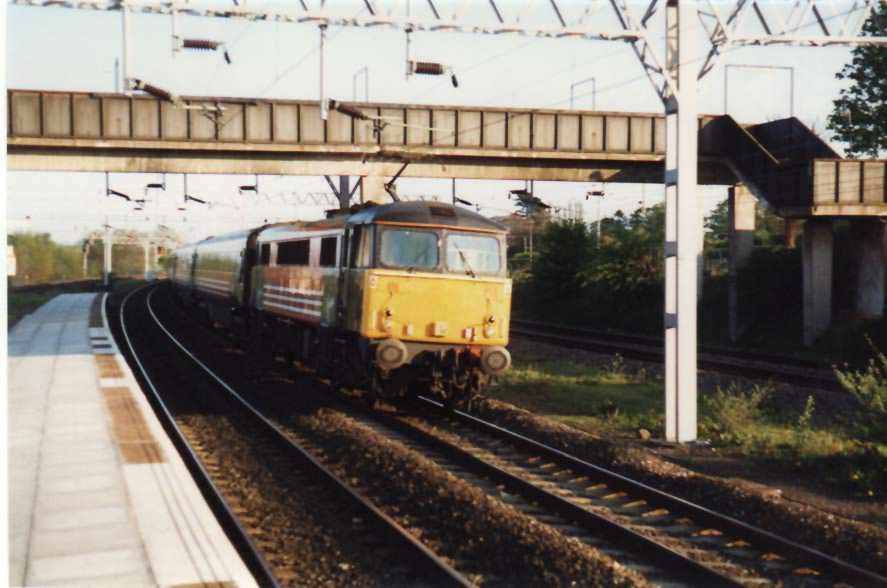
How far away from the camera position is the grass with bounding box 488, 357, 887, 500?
11875mm

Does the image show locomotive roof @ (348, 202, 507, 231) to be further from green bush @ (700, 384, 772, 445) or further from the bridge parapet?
the bridge parapet

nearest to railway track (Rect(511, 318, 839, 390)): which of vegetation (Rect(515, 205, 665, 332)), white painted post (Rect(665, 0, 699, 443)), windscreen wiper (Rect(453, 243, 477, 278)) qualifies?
vegetation (Rect(515, 205, 665, 332))

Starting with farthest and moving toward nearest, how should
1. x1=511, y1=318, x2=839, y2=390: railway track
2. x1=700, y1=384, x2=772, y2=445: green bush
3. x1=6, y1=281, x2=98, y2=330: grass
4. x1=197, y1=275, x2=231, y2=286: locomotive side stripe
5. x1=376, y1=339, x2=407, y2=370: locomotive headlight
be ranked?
x1=6, y1=281, x2=98, y2=330: grass
x1=197, y1=275, x2=231, y2=286: locomotive side stripe
x1=511, y1=318, x2=839, y2=390: railway track
x1=376, y1=339, x2=407, y2=370: locomotive headlight
x1=700, y1=384, x2=772, y2=445: green bush

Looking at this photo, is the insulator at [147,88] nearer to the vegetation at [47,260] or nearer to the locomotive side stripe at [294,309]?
the locomotive side stripe at [294,309]

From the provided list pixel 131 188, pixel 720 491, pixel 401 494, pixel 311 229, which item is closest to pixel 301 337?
pixel 311 229

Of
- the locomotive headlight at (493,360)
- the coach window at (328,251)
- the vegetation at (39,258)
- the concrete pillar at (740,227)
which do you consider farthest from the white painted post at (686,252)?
the vegetation at (39,258)

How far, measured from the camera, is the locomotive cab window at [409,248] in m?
16.0

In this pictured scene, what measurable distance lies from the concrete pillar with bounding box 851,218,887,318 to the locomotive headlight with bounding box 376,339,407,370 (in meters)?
17.5

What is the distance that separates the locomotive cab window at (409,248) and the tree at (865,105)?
22526 millimetres

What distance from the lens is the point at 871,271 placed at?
28.1m

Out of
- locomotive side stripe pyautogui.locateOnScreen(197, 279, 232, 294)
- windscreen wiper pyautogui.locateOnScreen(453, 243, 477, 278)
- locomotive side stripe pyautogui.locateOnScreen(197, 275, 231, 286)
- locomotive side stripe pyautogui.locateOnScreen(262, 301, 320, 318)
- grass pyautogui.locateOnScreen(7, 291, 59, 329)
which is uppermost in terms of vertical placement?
windscreen wiper pyautogui.locateOnScreen(453, 243, 477, 278)

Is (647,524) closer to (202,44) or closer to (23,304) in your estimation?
(202,44)

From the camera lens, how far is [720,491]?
1100 cm

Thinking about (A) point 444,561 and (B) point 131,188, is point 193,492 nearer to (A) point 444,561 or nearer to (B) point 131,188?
(A) point 444,561
